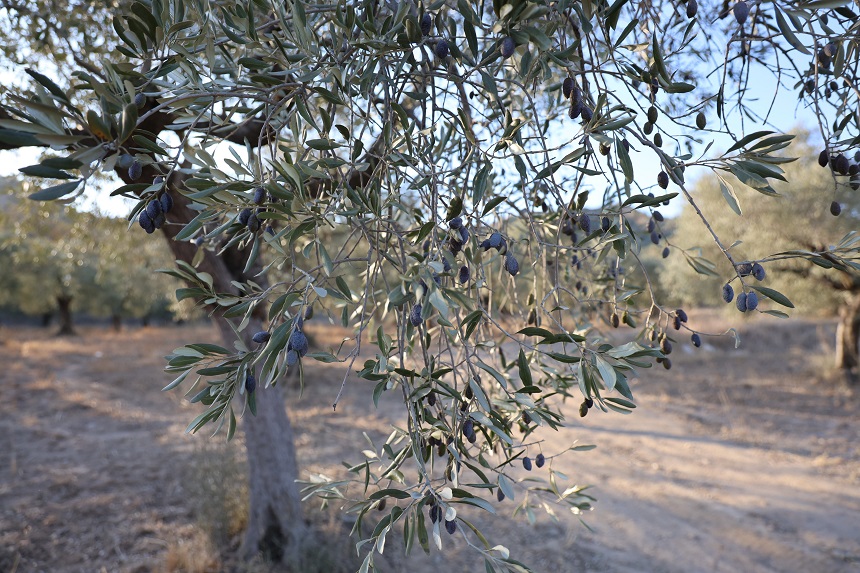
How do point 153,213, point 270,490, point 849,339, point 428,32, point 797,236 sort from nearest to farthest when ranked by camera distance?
point 153,213
point 428,32
point 270,490
point 797,236
point 849,339

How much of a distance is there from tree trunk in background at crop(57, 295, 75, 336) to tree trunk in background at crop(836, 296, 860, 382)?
3126cm

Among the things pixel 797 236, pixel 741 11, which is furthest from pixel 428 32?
pixel 797 236

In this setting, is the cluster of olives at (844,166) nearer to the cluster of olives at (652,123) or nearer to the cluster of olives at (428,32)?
the cluster of olives at (652,123)

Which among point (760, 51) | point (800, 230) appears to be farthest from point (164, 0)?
point (800, 230)

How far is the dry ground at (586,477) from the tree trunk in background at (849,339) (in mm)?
510

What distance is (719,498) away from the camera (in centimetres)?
597

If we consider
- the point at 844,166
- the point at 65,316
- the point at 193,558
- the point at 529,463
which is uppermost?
the point at 844,166

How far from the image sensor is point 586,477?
6.60 m

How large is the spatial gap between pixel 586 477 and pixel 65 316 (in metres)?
28.7

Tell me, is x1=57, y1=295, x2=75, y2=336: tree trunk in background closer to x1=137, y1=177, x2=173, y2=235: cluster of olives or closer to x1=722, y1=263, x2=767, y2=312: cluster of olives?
x1=137, y1=177, x2=173, y2=235: cluster of olives

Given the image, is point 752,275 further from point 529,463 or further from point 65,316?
point 65,316

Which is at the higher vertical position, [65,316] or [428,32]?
[428,32]

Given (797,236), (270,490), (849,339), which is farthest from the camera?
(849,339)

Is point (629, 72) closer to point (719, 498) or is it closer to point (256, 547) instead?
→ point (256, 547)
